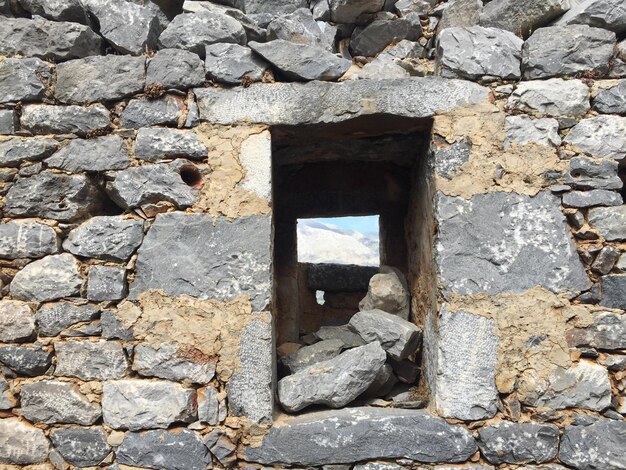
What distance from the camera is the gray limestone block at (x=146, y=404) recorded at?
2.61 metres

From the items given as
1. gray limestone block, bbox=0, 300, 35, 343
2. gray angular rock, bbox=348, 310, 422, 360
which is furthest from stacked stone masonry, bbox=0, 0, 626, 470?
gray angular rock, bbox=348, 310, 422, 360

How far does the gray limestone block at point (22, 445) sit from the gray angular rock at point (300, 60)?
7.23ft

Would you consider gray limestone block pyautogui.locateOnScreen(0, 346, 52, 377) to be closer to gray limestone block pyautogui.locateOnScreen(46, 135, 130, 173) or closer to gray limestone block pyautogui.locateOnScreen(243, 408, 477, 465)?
gray limestone block pyautogui.locateOnScreen(46, 135, 130, 173)

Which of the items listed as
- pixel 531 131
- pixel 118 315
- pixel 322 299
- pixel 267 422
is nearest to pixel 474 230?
pixel 531 131

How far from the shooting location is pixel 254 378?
2.63 meters

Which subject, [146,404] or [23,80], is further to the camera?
[23,80]

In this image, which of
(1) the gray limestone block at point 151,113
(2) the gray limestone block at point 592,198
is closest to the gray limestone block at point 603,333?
(2) the gray limestone block at point 592,198

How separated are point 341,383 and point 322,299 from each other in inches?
124

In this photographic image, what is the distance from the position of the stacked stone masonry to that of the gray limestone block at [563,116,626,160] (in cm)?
1

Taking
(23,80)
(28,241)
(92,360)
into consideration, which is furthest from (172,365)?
(23,80)

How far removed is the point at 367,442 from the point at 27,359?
1.73 meters

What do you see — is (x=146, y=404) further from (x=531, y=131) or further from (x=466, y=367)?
(x=531, y=131)

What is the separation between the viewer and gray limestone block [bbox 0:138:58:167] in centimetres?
276

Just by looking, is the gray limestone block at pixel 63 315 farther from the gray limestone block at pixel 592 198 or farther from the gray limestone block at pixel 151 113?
the gray limestone block at pixel 592 198
